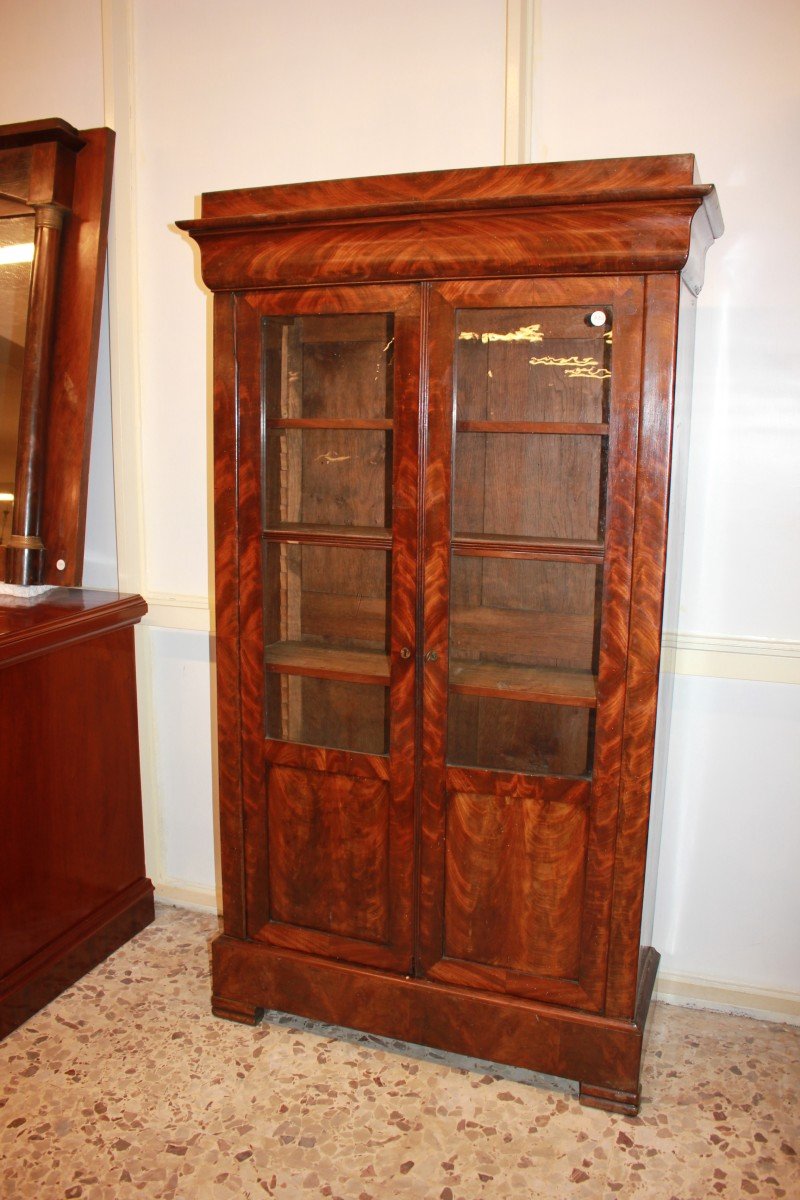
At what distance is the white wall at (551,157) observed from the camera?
2.00 meters

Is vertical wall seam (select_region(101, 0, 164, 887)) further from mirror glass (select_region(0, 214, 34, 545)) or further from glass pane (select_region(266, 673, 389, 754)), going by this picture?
glass pane (select_region(266, 673, 389, 754))

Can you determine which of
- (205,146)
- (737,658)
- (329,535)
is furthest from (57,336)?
(737,658)

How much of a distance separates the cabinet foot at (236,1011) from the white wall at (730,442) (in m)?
1.06

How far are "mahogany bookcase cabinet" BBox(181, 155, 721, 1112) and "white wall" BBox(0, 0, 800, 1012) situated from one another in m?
0.28

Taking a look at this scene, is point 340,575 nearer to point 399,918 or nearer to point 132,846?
point 399,918

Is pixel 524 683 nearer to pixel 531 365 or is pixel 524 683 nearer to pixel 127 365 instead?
pixel 531 365

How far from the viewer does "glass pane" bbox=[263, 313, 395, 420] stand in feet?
6.26

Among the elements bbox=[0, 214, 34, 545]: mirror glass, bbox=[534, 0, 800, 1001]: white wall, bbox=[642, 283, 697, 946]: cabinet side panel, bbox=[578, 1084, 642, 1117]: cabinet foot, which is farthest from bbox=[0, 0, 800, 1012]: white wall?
bbox=[578, 1084, 642, 1117]: cabinet foot

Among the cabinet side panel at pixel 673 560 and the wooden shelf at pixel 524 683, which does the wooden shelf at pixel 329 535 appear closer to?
the wooden shelf at pixel 524 683

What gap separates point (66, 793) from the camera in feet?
7.72

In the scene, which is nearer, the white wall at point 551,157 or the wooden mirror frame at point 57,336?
the white wall at point 551,157

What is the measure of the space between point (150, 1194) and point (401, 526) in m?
1.41

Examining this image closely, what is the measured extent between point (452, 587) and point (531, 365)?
19.3 inches

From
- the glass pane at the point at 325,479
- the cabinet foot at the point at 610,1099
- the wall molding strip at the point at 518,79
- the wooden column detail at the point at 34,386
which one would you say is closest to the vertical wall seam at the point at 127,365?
the wooden column detail at the point at 34,386
